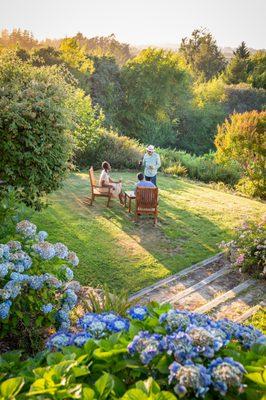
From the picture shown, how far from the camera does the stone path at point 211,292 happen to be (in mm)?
6379

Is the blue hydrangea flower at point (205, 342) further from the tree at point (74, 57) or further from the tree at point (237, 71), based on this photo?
the tree at point (237, 71)

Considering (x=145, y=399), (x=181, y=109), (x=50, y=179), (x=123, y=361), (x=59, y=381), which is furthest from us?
(x=181, y=109)

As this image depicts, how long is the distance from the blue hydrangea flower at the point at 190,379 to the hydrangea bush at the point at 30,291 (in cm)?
221

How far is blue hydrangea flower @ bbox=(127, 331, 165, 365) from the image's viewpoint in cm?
216

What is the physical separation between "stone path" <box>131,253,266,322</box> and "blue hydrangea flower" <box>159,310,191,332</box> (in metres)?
3.74

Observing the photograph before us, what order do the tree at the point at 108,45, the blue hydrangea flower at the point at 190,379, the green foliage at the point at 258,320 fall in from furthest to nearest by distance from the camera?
the tree at the point at 108,45 → the green foliage at the point at 258,320 → the blue hydrangea flower at the point at 190,379

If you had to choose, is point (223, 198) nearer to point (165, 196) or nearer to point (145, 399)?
point (165, 196)

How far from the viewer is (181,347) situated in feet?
7.10

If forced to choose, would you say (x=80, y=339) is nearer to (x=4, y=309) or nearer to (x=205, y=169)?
(x=4, y=309)

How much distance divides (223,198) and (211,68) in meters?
48.5

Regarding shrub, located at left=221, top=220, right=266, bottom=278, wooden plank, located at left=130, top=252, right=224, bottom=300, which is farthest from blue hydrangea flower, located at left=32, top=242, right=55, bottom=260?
shrub, located at left=221, top=220, right=266, bottom=278

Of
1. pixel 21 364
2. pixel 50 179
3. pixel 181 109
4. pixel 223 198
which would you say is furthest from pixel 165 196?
pixel 181 109

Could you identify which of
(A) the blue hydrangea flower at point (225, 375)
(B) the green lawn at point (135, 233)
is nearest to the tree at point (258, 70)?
(B) the green lawn at point (135, 233)

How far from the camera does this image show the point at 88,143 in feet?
61.7
